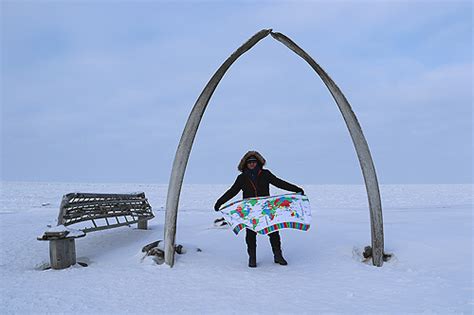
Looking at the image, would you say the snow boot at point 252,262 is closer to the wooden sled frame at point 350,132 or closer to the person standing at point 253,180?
the person standing at point 253,180

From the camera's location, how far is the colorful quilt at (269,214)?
563 centimetres

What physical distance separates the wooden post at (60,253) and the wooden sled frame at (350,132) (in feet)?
4.51

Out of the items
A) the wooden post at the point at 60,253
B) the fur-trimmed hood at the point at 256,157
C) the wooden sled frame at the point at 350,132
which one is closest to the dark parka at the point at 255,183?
the fur-trimmed hood at the point at 256,157

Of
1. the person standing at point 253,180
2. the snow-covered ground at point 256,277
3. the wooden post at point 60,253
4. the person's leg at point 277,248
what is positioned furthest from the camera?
the person standing at point 253,180

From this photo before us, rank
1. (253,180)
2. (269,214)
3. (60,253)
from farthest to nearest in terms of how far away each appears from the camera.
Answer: (253,180) < (269,214) < (60,253)

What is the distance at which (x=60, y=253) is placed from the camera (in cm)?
561

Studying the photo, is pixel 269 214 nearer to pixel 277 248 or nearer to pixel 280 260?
pixel 277 248

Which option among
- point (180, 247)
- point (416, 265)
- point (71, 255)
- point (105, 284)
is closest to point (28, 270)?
point (71, 255)

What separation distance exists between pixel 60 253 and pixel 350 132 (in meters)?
4.43

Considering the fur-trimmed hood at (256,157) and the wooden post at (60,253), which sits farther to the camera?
the fur-trimmed hood at (256,157)

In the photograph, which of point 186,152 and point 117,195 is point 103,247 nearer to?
point 117,195

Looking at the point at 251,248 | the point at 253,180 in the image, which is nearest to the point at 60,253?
the point at 251,248

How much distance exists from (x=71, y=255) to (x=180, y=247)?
5.08 ft

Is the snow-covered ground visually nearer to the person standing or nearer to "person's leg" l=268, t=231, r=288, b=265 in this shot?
"person's leg" l=268, t=231, r=288, b=265
